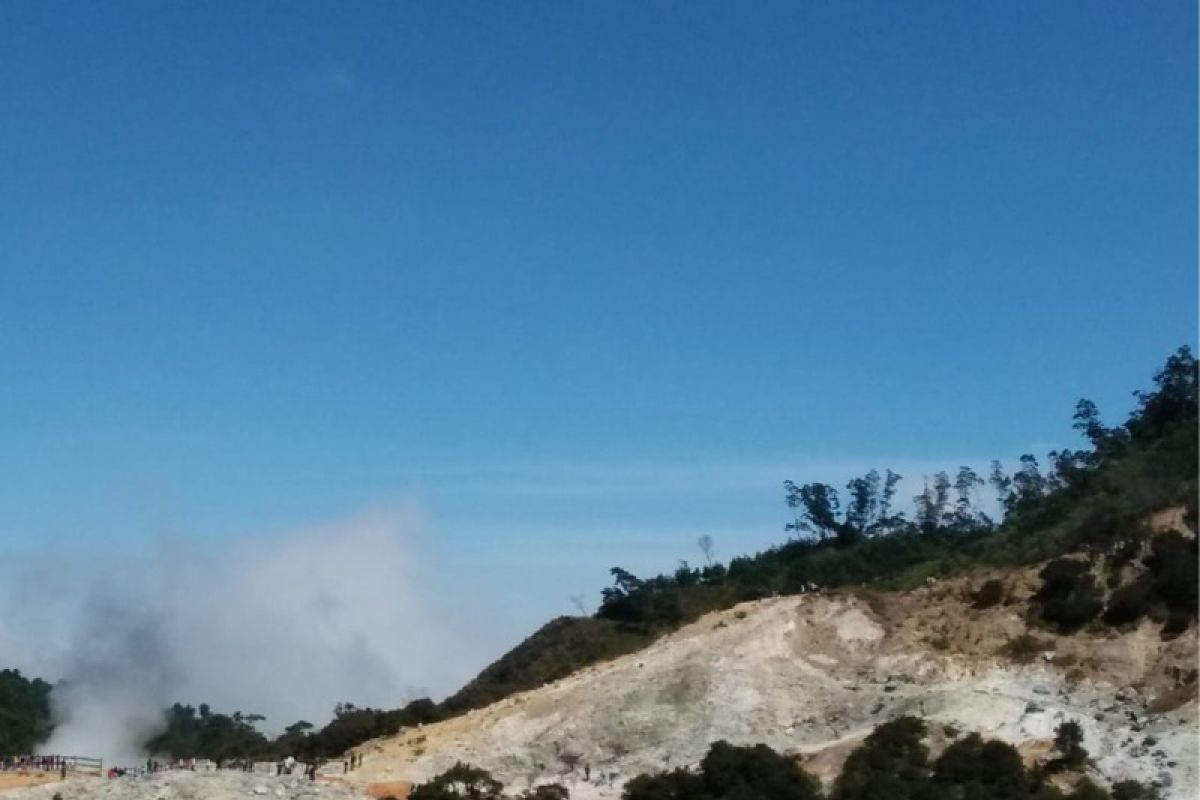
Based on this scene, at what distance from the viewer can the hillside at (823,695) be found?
44938 millimetres

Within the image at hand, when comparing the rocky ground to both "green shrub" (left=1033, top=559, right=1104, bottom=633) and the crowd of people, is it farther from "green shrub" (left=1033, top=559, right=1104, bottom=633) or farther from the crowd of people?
"green shrub" (left=1033, top=559, right=1104, bottom=633)

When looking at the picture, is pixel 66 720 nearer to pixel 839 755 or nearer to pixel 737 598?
pixel 737 598

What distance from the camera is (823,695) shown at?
51.9 metres

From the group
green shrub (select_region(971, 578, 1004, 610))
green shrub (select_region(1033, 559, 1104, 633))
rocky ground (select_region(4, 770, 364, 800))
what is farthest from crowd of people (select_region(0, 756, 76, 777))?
green shrub (select_region(1033, 559, 1104, 633))

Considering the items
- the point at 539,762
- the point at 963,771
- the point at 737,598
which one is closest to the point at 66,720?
the point at 737,598

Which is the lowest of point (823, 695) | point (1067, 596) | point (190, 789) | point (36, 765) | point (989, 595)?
point (190, 789)

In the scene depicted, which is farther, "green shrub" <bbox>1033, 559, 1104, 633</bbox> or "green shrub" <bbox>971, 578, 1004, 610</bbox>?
"green shrub" <bbox>971, 578, 1004, 610</bbox>

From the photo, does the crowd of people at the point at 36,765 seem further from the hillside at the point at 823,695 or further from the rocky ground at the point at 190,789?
the hillside at the point at 823,695

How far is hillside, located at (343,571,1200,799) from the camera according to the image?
4494 cm

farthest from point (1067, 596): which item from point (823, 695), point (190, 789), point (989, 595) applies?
point (190, 789)

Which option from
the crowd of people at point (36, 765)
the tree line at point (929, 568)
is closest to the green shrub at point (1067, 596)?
the tree line at point (929, 568)

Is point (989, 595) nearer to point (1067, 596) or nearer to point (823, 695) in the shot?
point (1067, 596)

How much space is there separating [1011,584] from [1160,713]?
11.5 metres

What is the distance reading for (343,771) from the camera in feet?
170
